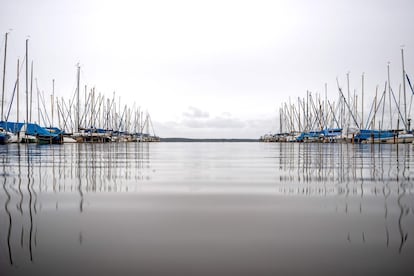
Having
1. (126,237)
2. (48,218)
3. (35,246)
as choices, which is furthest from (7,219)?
(126,237)

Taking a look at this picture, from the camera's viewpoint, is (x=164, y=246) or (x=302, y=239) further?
(x=302, y=239)

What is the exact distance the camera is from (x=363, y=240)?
3869 millimetres

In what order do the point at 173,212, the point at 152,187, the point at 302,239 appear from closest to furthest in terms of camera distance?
the point at 302,239, the point at 173,212, the point at 152,187

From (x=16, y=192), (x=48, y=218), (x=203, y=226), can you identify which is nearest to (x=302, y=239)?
(x=203, y=226)

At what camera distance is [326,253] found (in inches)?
135

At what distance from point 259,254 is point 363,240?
124cm

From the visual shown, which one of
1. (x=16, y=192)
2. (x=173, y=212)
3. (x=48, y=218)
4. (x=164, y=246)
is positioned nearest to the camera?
(x=164, y=246)

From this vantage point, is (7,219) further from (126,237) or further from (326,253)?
(326,253)

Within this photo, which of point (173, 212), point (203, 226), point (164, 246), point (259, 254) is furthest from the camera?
point (173, 212)

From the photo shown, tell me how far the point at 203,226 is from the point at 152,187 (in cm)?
411

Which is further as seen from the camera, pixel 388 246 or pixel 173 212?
pixel 173 212

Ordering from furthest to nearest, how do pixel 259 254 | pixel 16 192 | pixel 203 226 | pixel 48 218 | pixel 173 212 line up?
pixel 16 192 < pixel 173 212 < pixel 48 218 < pixel 203 226 < pixel 259 254

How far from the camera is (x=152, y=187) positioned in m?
8.51

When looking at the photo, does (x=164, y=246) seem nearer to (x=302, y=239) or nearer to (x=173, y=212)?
(x=302, y=239)
